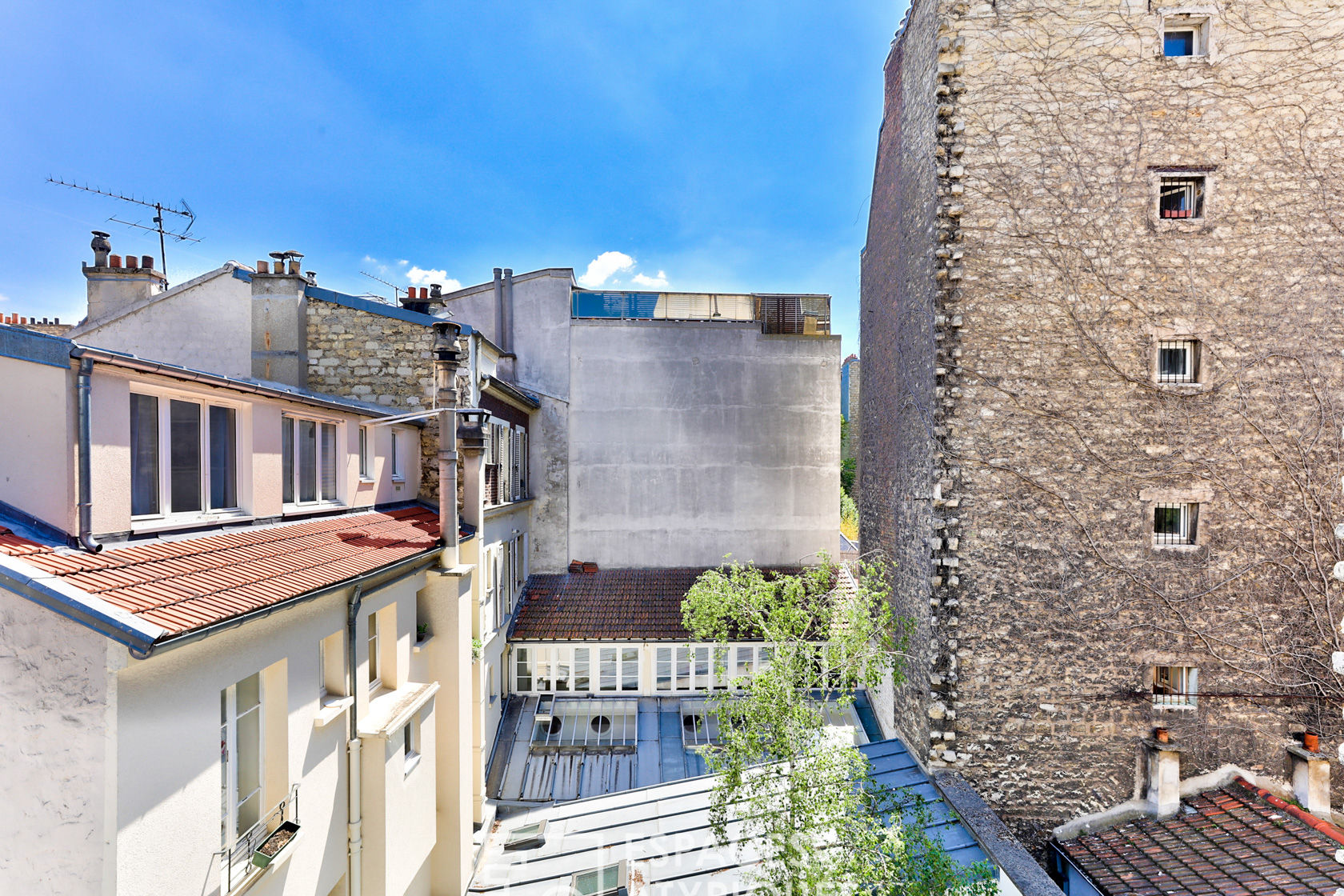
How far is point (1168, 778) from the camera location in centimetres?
895

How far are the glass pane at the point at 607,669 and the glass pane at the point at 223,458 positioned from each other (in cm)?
980

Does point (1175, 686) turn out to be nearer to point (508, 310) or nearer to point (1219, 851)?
point (1219, 851)

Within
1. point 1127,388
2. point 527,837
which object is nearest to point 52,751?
point 527,837

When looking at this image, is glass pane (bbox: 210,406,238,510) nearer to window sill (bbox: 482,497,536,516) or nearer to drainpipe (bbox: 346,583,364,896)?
drainpipe (bbox: 346,583,364,896)

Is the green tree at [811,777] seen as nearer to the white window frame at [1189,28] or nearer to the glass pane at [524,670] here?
the glass pane at [524,670]

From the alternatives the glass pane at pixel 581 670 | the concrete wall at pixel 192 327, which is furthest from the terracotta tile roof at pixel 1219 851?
the concrete wall at pixel 192 327

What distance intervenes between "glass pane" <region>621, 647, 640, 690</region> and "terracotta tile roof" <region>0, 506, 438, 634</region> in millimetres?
8371

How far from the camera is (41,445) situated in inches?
149

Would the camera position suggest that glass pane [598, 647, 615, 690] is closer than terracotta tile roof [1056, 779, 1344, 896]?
No

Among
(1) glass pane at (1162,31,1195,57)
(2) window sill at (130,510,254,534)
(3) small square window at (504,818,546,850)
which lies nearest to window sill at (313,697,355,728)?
(2) window sill at (130,510,254,534)

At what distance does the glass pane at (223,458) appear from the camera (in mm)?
5391

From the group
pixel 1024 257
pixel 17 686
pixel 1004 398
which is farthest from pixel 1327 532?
pixel 17 686

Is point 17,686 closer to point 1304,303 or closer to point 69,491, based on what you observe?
point 69,491

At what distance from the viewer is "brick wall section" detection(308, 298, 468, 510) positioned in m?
9.93
